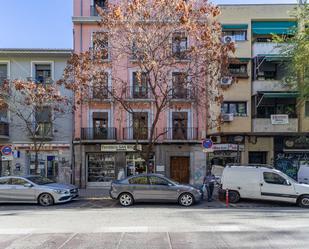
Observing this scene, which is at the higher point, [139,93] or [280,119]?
[139,93]

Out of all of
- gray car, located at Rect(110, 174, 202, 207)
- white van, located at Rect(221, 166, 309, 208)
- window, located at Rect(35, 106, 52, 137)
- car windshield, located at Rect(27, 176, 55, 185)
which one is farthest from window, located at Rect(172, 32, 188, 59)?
window, located at Rect(35, 106, 52, 137)

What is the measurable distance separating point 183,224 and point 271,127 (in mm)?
17529

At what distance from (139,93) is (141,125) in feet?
7.50

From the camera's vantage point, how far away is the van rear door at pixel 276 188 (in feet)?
56.1

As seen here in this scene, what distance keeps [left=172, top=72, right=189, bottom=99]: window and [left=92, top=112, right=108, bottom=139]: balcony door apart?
7.78m

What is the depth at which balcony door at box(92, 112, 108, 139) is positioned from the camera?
2751 cm

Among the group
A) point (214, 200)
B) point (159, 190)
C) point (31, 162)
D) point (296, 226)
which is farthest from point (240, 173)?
point (31, 162)

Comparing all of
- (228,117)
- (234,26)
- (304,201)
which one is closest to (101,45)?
(228,117)

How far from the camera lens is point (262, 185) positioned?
17609 millimetres

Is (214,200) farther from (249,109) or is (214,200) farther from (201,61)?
(249,109)

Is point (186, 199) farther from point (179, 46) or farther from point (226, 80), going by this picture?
point (226, 80)

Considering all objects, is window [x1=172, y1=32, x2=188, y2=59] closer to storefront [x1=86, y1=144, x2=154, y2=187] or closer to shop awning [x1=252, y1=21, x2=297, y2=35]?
shop awning [x1=252, y1=21, x2=297, y2=35]

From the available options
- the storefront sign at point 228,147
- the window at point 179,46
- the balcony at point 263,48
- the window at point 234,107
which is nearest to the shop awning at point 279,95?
the window at point 234,107

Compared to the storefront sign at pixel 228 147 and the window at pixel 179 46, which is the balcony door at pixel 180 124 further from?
the window at pixel 179 46
